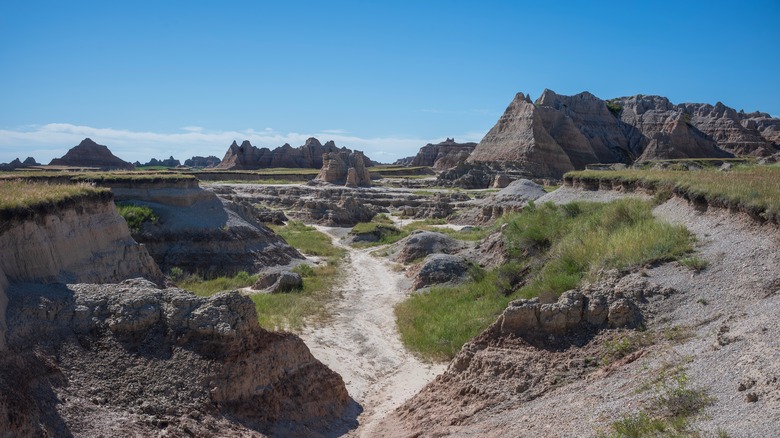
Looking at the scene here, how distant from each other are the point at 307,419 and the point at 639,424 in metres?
5.42

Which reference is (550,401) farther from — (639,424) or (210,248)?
(210,248)

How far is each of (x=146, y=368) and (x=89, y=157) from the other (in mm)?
100436

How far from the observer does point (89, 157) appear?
96.7 m

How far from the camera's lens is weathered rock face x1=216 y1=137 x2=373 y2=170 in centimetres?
11306

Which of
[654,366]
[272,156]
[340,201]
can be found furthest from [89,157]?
[654,366]

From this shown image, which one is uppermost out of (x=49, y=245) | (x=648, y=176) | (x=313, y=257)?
(x=648, y=176)

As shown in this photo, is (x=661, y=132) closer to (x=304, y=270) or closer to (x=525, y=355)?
(x=304, y=270)

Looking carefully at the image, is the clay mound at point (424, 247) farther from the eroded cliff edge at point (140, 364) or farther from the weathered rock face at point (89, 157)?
the weathered rock face at point (89, 157)

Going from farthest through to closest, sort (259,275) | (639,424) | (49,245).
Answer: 1. (259,275)
2. (49,245)
3. (639,424)

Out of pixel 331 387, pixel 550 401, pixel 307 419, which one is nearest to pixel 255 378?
pixel 307 419

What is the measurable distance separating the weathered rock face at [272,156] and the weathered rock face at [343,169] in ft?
125

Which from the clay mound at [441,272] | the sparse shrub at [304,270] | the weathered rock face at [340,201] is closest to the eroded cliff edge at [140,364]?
the clay mound at [441,272]

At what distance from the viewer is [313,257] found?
96.2 feet

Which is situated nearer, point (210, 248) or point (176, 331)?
point (176, 331)
